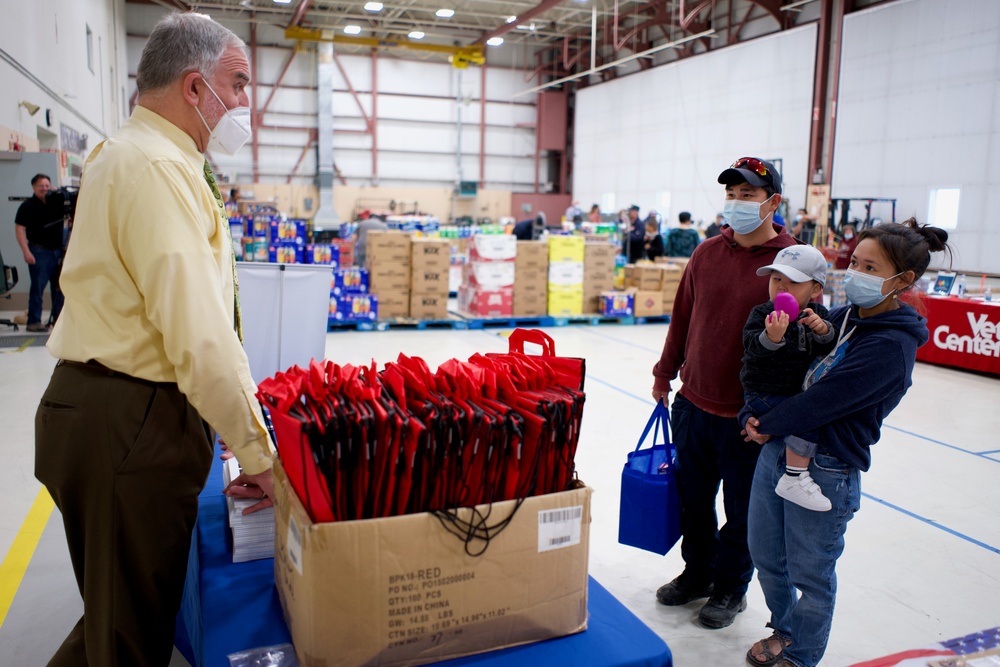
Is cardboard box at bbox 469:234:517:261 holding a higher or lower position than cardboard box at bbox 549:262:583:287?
higher

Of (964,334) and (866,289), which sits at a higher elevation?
(866,289)

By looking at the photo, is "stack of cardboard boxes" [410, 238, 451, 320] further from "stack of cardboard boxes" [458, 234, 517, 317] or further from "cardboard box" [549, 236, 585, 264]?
"cardboard box" [549, 236, 585, 264]

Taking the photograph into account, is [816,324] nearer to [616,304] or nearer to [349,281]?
[349,281]

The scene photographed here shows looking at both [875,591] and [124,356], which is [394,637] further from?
[875,591]

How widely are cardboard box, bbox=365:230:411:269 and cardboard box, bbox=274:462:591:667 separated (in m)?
8.18

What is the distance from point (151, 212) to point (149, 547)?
0.75 m

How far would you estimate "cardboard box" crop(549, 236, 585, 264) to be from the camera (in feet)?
34.0

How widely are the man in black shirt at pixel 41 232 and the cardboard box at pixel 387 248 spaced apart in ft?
11.9

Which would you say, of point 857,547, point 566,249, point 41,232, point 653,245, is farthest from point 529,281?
point 857,547

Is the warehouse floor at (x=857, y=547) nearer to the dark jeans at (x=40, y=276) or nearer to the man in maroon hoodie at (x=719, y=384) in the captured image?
the man in maroon hoodie at (x=719, y=384)

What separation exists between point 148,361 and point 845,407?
1.85 meters

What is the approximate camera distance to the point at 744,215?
261 centimetres

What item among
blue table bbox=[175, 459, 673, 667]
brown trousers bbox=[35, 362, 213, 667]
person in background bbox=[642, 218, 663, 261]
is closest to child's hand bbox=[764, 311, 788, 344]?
blue table bbox=[175, 459, 673, 667]

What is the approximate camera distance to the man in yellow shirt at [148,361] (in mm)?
1507
